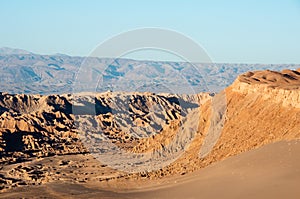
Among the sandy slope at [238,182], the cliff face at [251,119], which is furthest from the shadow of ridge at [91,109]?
the sandy slope at [238,182]

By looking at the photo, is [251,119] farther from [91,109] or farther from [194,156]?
[91,109]

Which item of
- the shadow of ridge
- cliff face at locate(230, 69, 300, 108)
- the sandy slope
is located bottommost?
the shadow of ridge

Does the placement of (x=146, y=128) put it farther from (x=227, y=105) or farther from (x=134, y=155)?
(x=227, y=105)

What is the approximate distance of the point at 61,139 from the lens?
2532 inches

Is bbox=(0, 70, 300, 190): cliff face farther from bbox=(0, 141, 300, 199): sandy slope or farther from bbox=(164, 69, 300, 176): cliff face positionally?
bbox=(0, 141, 300, 199): sandy slope

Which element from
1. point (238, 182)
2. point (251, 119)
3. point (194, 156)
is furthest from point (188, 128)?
point (238, 182)

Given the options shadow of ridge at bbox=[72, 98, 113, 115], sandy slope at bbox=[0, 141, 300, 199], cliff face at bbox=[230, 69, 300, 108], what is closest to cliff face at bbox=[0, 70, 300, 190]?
cliff face at bbox=[230, 69, 300, 108]

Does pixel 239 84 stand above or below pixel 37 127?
above

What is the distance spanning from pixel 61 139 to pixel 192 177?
3843 centimetres

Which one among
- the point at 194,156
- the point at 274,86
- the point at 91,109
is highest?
the point at 274,86

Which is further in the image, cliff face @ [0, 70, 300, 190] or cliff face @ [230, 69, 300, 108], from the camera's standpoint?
cliff face @ [230, 69, 300, 108]

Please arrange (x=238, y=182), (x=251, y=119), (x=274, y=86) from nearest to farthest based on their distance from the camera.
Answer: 1. (x=238, y=182)
2. (x=251, y=119)
3. (x=274, y=86)

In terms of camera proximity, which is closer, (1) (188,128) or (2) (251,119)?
(2) (251,119)

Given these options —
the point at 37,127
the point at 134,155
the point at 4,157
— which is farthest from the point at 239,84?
the point at 37,127
